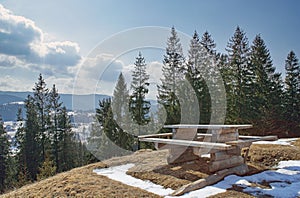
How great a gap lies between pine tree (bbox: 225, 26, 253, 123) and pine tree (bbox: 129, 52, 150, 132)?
7058 millimetres

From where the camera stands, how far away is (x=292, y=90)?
905 inches

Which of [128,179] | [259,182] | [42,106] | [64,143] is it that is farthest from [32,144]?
[259,182]

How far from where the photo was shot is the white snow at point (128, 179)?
4.91 m

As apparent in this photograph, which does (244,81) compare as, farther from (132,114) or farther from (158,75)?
(132,114)

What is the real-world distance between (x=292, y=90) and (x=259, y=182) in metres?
21.3

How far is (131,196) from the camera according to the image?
4551mm

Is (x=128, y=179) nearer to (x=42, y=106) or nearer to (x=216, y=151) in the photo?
(x=216, y=151)

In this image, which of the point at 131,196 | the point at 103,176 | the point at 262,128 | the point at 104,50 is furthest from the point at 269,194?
the point at 262,128

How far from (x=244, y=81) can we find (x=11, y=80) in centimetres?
2508

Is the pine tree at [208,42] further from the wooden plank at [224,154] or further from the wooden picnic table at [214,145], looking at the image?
the wooden plank at [224,154]

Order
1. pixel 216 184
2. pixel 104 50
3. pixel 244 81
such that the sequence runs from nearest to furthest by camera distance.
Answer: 1. pixel 216 184
2. pixel 104 50
3. pixel 244 81

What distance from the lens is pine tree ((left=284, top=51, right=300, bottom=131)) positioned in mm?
21995

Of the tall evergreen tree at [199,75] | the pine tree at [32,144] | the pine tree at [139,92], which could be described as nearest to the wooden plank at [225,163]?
the tall evergreen tree at [199,75]

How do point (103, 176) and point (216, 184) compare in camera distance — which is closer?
point (216, 184)
